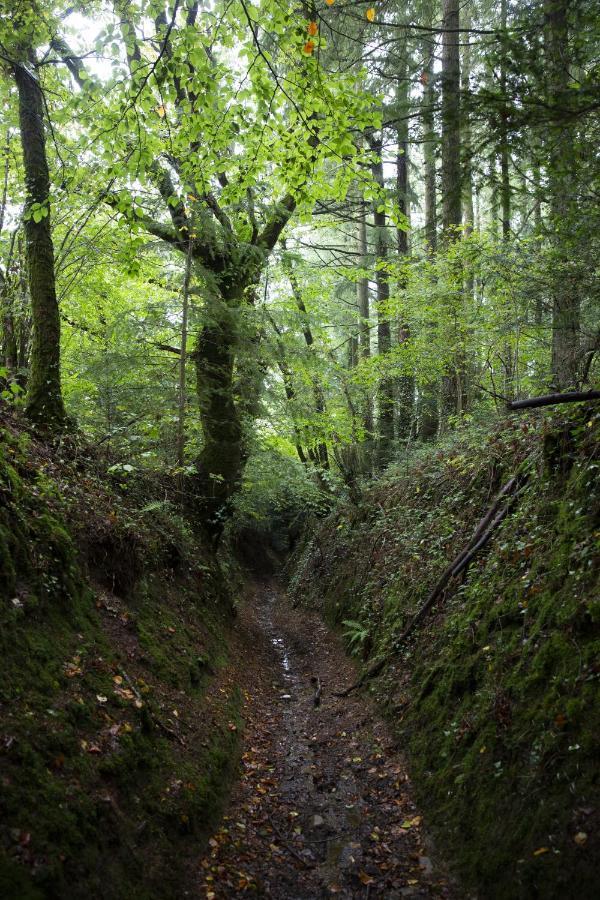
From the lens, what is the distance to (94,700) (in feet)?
14.4

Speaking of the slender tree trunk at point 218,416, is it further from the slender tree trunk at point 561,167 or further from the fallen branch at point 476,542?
the slender tree trunk at point 561,167

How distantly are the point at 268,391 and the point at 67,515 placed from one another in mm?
5778

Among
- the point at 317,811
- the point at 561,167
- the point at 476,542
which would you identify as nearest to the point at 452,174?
the point at 561,167

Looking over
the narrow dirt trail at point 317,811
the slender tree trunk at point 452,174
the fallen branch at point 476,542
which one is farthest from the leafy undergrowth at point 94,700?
the slender tree trunk at point 452,174

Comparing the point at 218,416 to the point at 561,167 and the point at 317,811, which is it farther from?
the point at 561,167

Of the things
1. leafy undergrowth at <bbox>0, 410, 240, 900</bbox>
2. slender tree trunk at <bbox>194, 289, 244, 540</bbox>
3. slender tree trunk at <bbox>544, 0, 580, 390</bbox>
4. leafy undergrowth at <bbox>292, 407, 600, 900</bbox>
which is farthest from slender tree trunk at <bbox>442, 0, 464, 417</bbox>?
leafy undergrowth at <bbox>0, 410, 240, 900</bbox>

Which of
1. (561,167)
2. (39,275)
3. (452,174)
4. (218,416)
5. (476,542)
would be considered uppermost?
→ (39,275)

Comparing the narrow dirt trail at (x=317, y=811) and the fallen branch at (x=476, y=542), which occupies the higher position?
the fallen branch at (x=476, y=542)

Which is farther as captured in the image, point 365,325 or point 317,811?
point 365,325

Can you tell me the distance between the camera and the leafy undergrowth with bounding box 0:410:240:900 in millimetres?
3219

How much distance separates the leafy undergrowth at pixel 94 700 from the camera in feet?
10.6

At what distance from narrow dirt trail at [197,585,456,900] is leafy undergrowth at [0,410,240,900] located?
12.9 inches

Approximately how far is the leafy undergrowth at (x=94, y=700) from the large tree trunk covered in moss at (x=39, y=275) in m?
0.73

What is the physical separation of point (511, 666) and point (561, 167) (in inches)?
171
